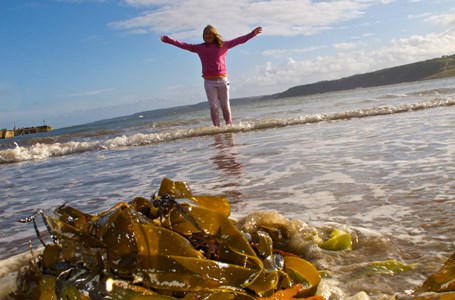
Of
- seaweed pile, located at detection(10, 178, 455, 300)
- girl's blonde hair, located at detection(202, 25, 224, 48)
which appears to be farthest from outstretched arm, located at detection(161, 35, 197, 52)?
seaweed pile, located at detection(10, 178, 455, 300)

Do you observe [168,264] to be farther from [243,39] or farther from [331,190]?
[243,39]

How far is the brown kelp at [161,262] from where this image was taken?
1505 millimetres

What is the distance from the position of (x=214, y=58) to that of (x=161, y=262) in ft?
28.1

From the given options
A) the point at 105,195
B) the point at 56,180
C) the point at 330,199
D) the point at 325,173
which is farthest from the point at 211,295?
the point at 56,180

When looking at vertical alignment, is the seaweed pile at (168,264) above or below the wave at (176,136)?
below

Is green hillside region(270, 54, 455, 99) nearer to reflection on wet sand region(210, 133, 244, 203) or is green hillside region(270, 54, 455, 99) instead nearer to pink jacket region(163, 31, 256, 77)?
pink jacket region(163, 31, 256, 77)

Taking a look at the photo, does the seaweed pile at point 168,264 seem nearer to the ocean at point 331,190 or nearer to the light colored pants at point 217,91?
the ocean at point 331,190

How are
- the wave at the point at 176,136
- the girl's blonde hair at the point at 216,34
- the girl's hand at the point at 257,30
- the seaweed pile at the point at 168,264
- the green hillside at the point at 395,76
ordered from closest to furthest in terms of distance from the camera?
the seaweed pile at the point at 168,264
the girl's hand at the point at 257,30
the girl's blonde hair at the point at 216,34
the wave at the point at 176,136
the green hillside at the point at 395,76

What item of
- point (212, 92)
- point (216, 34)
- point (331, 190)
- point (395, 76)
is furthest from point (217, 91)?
point (395, 76)

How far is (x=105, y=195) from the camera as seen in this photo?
4.21 metres

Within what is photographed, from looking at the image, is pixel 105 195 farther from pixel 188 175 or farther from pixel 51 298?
pixel 51 298

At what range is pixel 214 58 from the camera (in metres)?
9.72

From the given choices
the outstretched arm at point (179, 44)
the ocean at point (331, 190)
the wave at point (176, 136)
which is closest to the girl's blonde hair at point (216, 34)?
the outstretched arm at point (179, 44)

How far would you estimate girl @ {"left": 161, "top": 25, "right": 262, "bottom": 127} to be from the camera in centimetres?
973
